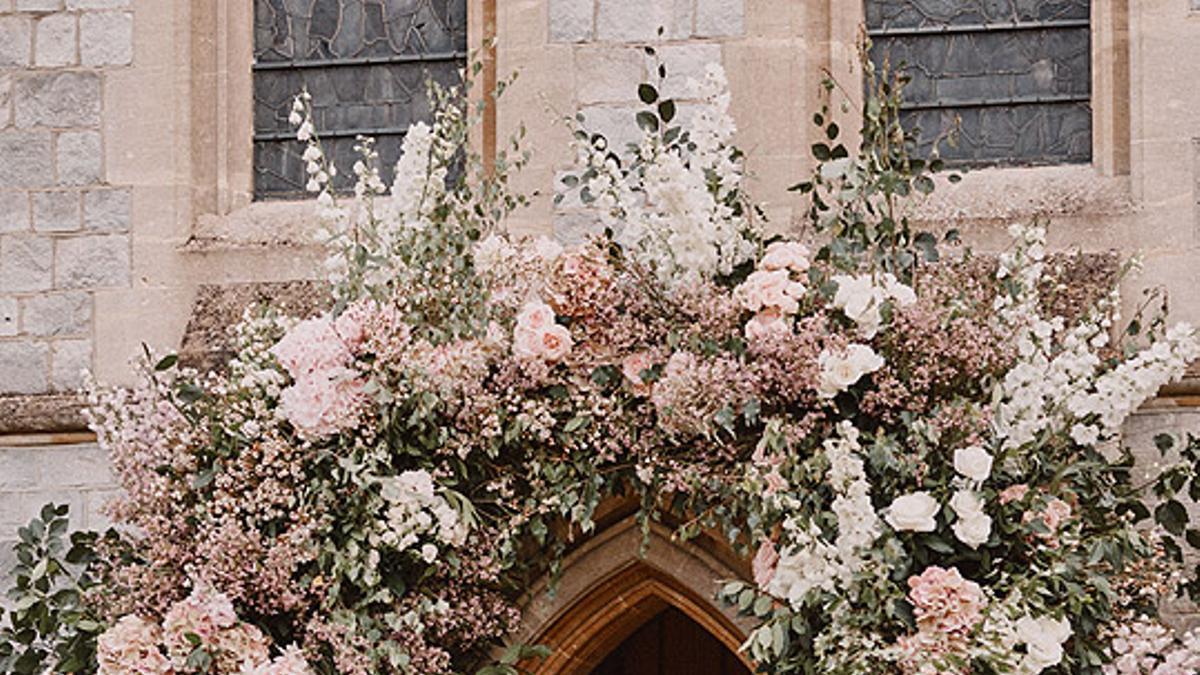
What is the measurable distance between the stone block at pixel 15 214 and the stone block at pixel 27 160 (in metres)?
0.04

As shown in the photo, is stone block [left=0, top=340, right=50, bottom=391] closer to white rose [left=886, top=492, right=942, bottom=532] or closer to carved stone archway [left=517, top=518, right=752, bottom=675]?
carved stone archway [left=517, top=518, right=752, bottom=675]

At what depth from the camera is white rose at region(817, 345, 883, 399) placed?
5.92 metres

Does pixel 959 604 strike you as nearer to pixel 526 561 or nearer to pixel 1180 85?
pixel 526 561

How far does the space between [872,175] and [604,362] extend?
75 cm

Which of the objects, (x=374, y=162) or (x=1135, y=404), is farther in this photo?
(x=374, y=162)

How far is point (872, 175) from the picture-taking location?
6188 mm

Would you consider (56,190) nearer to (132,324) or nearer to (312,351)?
(132,324)

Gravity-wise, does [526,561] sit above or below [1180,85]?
below

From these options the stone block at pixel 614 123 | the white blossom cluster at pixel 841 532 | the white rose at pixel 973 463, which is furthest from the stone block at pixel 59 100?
the white rose at pixel 973 463

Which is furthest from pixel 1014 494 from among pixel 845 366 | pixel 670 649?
pixel 670 649

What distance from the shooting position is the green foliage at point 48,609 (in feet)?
21.2

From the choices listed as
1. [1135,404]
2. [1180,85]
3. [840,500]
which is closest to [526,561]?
[840,500]

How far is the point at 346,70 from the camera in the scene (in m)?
7.47

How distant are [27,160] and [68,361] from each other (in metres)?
0.56
